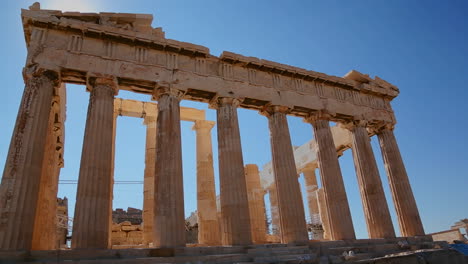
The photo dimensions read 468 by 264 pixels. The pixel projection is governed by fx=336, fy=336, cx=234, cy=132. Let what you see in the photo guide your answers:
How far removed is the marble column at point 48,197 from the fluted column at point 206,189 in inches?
278

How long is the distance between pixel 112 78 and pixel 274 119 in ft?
25.8

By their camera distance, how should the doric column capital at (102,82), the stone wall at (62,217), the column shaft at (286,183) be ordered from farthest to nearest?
the stone wall at (62,217) < the column shaft at (286,183) < the doric column capital at (102,82)

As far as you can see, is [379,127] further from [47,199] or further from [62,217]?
[62,217]

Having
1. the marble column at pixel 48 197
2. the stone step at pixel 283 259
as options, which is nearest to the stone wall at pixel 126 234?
the marble column at pixel 48 197

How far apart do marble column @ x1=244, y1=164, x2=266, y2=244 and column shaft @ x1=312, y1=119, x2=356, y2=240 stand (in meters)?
5.25

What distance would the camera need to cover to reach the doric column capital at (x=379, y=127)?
20375 millimetres

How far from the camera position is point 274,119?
55.7 feet

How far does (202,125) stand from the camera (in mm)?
20750

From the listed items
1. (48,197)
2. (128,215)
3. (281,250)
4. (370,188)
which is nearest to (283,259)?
(281,250)

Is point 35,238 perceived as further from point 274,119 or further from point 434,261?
point 434,261

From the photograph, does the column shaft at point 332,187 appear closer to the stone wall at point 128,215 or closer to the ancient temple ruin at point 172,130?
the ancient temple ruin at point 172,130

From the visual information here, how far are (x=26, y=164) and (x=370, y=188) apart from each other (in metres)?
15.8

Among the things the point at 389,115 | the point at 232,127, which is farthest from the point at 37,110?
the point at 389,115

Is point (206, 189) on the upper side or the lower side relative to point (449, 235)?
upper
